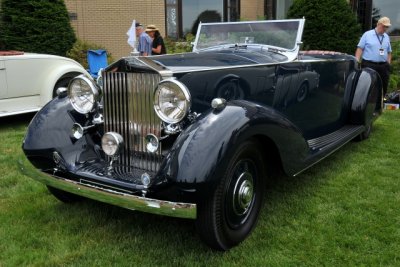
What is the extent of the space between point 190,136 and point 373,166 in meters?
2.72

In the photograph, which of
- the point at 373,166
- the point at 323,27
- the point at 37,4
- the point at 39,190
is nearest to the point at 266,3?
the point at 323,27

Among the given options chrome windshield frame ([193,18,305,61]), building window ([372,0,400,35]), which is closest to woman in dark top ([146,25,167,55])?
chrome windshield frame ([193,18,305,61])

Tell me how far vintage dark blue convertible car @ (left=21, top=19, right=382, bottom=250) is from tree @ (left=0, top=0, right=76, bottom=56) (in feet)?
22.9

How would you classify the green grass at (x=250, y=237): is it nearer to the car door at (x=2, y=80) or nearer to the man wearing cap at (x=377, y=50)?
the car door at (x=2, y=80)

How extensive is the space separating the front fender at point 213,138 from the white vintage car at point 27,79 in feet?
15.0

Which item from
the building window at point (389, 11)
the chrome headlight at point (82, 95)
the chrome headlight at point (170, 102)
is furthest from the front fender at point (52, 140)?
the building window at point (389, 11)

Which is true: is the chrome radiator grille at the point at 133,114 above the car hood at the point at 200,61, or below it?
below

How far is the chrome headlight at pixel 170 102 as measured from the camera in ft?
8.75

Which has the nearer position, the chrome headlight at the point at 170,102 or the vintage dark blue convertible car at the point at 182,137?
the vintage dark blue convertible car at the point at 182,137

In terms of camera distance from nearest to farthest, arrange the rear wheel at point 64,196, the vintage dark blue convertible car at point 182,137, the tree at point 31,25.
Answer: the vintage dark blue convertible car at point 182,137 < the rear wheel at point 64,196 < the tree at point 31,25

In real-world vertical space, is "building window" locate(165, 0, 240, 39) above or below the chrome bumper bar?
above

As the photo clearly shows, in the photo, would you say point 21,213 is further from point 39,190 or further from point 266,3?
point 266,3

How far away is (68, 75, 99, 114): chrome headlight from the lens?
125 inches

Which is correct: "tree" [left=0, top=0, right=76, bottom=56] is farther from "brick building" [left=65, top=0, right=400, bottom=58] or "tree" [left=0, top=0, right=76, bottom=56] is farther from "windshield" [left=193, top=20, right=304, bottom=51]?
"windshield" [left=193, top=20, right=304, bottom=51]
